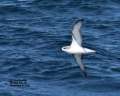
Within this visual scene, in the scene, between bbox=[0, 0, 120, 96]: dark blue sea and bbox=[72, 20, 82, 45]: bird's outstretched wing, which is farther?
bbox=[0, 0, 120, 96]: dark blue sea

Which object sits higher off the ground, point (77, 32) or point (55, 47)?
point (55, 47)

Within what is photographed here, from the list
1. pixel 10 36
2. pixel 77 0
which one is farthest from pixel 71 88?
Result: pixel 77 0

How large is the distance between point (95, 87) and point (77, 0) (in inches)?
389

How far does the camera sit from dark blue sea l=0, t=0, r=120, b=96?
30078mm

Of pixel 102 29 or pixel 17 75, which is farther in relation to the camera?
pixel 102 29

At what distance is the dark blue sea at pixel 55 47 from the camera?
30.1 m

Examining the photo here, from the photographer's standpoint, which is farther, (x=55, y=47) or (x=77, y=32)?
(x=55, y=47)

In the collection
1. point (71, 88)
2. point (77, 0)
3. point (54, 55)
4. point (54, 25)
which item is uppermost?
point (77, 0)

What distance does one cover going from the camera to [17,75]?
3088 cm

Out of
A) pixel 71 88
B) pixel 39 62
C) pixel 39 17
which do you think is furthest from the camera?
pixel 39 17

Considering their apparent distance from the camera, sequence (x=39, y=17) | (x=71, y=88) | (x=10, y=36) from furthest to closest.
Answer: (x=39, y=17) → (x=10, y=36) → (x=71, y=88)

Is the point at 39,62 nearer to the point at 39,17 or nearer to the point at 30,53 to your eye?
the point at 30,53

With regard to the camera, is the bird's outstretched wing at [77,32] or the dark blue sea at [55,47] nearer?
the bird's outstretched wing at [77,32]

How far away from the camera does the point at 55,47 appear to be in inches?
1323
